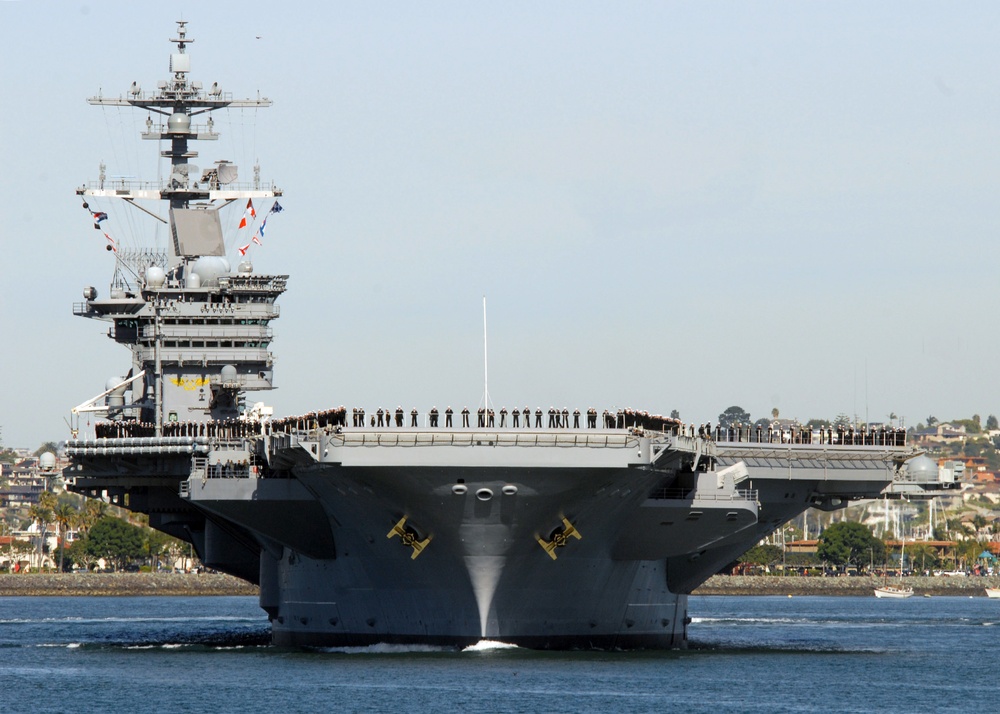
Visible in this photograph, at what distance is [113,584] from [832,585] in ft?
151

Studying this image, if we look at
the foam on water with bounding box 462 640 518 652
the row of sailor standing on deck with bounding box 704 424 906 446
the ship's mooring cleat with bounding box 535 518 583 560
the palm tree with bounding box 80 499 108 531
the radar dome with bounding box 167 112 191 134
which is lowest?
the foam on water with bounding box 462 640 518 652

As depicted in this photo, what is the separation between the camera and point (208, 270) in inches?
2050

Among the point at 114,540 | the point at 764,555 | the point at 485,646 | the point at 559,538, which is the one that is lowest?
the point at 764,555

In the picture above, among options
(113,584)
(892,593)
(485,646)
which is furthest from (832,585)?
(485,646)

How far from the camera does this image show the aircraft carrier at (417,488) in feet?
116

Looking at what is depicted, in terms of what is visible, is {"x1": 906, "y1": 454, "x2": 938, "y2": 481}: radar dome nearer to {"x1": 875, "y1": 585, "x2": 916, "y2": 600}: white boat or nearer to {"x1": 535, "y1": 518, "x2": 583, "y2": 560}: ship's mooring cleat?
{"x1": 535, "y1": 518, "x2": 583, "y2": 560}: ship's mooring cleat

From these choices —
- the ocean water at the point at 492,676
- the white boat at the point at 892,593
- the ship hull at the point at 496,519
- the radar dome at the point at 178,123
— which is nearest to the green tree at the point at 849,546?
the white boat at the point at 892,593

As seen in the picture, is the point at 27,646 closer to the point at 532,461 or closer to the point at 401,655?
the point at 401,655

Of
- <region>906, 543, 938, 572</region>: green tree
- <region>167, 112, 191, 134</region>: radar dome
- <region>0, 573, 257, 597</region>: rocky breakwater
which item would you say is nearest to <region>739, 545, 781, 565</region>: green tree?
<region>906, 543, 938, 572</region>: green tree

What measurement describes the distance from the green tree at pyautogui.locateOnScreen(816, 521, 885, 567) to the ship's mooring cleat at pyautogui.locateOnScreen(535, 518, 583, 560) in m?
98.9

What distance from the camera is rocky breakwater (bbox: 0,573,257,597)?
108500 mm

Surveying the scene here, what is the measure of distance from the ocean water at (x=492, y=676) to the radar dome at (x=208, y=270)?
34.0 feet

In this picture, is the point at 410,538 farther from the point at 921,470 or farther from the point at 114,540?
the point at 114,540

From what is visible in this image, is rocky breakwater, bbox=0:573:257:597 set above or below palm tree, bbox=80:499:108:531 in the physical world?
below
